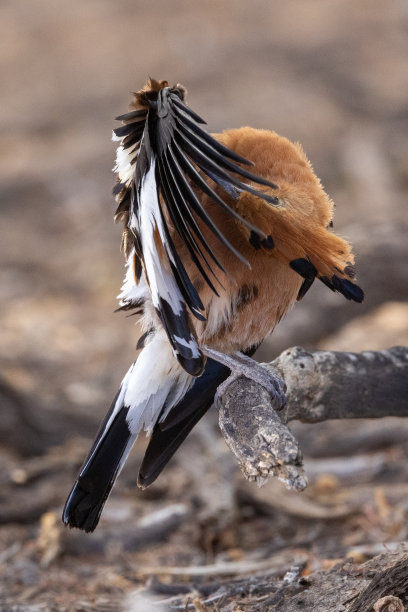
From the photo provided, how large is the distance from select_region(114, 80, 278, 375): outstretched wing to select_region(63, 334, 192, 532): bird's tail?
17.9 inches

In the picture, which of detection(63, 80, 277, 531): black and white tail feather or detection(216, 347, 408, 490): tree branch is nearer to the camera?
detection(63, 80, 277, 531): black and white tail feather

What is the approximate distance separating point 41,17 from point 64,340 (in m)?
7.21

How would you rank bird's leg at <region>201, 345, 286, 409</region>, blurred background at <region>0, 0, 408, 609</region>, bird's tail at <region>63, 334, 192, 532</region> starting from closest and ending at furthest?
bird's leg at <region>201, 345, 286, 409</region>, bird's tail at <region>63, 334, 192, 532</region>, blurred background at <region>0, 0, 408, 609</region>

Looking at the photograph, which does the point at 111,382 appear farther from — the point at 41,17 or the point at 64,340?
the point at 41,17

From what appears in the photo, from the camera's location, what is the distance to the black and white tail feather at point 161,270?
6.39 ft

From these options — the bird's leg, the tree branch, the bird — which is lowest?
the tree branch

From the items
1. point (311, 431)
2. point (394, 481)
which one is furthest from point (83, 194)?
point (394, 481)

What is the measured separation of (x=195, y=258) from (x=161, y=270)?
0.44 feet

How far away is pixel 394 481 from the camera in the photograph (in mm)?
3691

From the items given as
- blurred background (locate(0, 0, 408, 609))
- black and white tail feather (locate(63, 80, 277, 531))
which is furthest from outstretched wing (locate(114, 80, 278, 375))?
blurred background (locate(0, 0, 408, 609))

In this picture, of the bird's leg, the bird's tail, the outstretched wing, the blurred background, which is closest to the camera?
the outstretched wing

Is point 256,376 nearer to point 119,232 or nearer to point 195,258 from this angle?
point 195,258

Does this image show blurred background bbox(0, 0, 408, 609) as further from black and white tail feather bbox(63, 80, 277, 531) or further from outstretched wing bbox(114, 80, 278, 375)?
outstretched wing bbox(114, 80, 278, 375)

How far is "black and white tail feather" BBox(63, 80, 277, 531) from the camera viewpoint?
1947 millimetres
